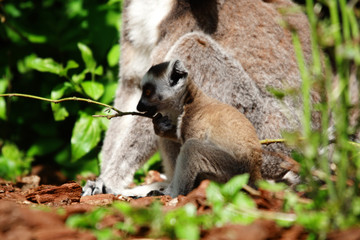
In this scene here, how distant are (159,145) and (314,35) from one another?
130 inches

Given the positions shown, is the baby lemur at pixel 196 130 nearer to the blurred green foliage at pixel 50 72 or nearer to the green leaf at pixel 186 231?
the green leaf at pixel 186 231

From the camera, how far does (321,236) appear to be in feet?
7.52

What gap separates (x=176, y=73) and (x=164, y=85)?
17 centimetres

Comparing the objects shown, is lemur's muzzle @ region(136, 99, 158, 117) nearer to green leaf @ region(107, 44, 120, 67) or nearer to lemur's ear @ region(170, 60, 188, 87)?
lemur's ear @ region(170, 60, 188, 87)

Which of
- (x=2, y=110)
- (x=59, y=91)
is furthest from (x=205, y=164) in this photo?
(x=2, y=110)

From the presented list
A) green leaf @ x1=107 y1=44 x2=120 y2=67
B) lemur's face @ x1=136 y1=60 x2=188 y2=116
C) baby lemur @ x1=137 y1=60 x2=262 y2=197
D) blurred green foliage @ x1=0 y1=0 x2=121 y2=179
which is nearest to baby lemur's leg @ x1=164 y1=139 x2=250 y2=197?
baby lemur @ x1=137 y1=60 x2=262 y2=197

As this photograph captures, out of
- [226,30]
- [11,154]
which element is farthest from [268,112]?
[11,154]

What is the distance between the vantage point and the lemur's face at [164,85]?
15.0 ft

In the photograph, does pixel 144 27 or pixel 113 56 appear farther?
pixel 113 56

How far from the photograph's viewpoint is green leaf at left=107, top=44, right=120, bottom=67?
788 cm

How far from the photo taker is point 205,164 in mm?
3816

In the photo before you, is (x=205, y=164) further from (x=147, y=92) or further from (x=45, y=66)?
(x=45, y=66)

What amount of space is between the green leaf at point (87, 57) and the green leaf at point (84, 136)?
0.82 m

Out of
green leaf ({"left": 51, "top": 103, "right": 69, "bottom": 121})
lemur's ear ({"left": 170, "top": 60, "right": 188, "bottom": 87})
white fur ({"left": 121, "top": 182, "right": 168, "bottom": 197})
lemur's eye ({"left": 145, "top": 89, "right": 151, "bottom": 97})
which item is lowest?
white fur ({"left": 121, "top": 182, "right": 168, "bottom": 197})
